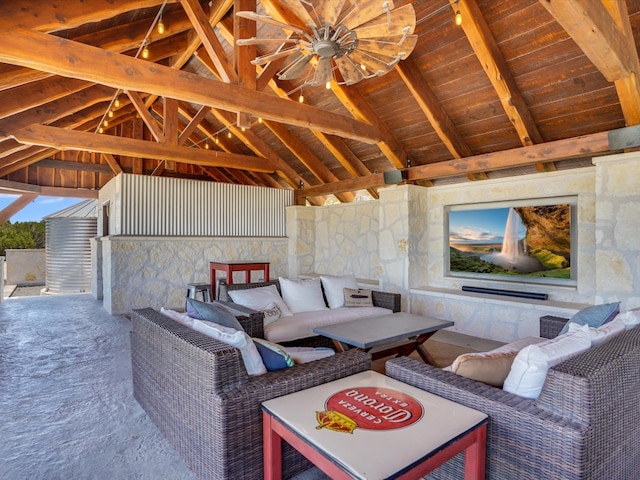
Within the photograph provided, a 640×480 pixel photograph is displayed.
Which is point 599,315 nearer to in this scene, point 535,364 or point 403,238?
point 535,364

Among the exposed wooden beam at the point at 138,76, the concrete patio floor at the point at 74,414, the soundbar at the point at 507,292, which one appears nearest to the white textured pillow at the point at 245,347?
the concrete patio floor at the point at 74,414

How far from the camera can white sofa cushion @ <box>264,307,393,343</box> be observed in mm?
3583

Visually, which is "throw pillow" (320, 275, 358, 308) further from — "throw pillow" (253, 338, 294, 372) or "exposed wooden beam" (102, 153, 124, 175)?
"exposed wooden beam" (102, 153, 124, 175)

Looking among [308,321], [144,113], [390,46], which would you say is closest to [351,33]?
[390,46]

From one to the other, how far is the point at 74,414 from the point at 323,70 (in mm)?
3300

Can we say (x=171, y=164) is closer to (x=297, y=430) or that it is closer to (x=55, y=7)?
(x=55, y=7)

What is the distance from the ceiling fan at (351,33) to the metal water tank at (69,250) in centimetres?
802

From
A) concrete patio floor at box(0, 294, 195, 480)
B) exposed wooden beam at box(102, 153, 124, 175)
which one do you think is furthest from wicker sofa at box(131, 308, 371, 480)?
exposed wooden beam at box(102, 153, 124, 175)

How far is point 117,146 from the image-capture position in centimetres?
579

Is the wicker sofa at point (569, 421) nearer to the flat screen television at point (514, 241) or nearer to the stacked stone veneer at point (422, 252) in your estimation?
the stacked stone veneer at point (422, 252)

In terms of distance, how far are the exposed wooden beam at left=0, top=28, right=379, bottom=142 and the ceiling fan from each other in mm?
1179

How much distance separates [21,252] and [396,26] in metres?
12.9

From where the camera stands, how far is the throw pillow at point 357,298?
438 cm

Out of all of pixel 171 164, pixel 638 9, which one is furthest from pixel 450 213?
pixel 171 164
